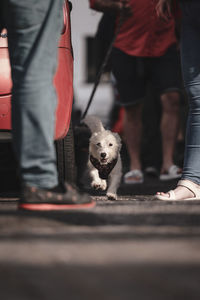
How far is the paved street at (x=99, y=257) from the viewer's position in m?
1.11

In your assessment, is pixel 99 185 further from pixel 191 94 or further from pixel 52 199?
pixel 52 199

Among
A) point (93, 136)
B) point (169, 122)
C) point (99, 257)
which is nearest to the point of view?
point (99, 257)

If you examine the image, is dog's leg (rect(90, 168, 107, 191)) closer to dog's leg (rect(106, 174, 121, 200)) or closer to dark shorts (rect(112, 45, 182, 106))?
dog's leg (rect(106, 174, 121, 200))

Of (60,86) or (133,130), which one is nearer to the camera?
(60,86)

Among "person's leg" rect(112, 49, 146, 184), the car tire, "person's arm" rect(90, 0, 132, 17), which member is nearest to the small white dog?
the car tire

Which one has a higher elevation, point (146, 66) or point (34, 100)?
point (34, 100)

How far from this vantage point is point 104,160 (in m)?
3.50

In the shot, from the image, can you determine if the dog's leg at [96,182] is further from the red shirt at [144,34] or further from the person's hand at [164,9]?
the person's hand at [164,9]

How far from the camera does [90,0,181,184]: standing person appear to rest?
13.5 feet

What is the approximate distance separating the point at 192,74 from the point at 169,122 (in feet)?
A: 5.71

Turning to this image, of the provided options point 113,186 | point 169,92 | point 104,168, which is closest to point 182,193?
point 113,186

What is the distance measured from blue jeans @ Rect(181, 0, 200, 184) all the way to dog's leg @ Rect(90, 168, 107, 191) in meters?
0.97

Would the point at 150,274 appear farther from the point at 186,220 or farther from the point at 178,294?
the point at 186,220

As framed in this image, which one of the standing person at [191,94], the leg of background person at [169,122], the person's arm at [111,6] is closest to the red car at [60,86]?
the standing person at [191,94]
